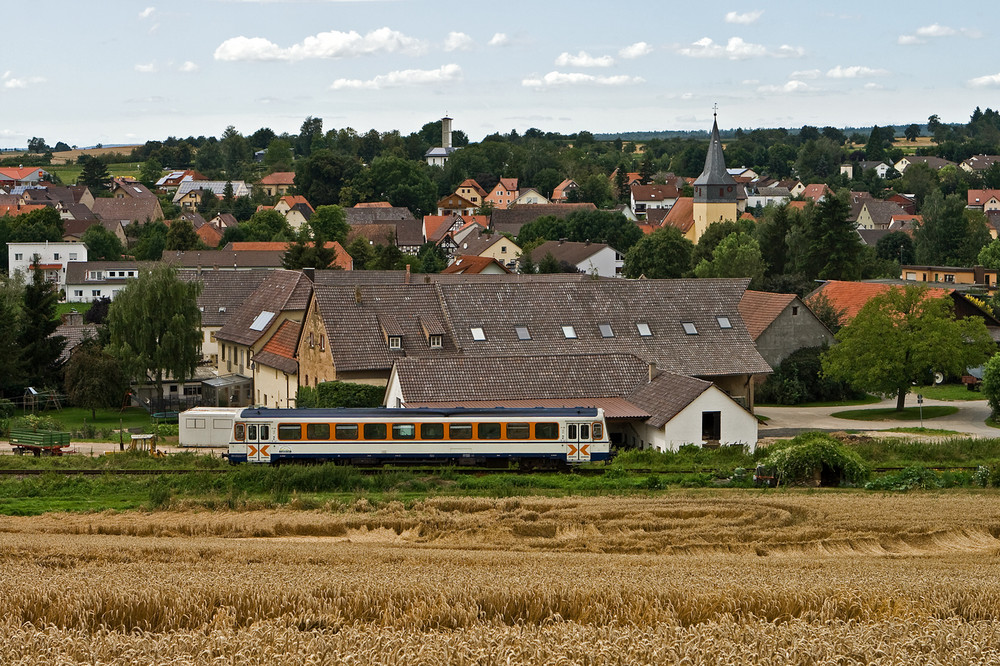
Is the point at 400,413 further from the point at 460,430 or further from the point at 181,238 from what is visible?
the point at 181,238

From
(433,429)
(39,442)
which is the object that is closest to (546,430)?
(433,429)

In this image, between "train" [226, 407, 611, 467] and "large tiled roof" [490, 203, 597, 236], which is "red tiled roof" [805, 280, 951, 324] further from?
"large tiled roof" [490, 203, 597, 236]

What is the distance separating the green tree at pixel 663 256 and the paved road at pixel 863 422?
40.3 metres

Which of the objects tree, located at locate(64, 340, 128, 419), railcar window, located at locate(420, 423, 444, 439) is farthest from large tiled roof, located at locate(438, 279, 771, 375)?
tree, located at locate(64, 340, 128, 419)

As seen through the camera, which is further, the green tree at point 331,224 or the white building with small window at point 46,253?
the green tree at point 331,224

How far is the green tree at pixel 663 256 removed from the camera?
89125 mm

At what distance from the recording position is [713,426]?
35656 mm

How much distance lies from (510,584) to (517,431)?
16.6 metres

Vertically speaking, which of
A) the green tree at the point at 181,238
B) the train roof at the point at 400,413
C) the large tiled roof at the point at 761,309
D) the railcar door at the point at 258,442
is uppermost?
the green tree at the point at 181,238

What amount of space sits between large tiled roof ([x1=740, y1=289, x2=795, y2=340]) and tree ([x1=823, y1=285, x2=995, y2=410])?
13.5ft

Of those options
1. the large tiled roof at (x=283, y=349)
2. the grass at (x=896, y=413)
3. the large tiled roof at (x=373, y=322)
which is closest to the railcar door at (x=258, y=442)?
the large tiled roof at (x=373, y=322)

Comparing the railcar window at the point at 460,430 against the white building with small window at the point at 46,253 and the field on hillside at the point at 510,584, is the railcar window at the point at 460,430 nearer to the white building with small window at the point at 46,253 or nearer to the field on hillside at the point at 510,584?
the field on hillside at the point at 510,584

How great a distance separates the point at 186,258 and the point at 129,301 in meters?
55.4

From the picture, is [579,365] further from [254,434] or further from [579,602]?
[579,602]
